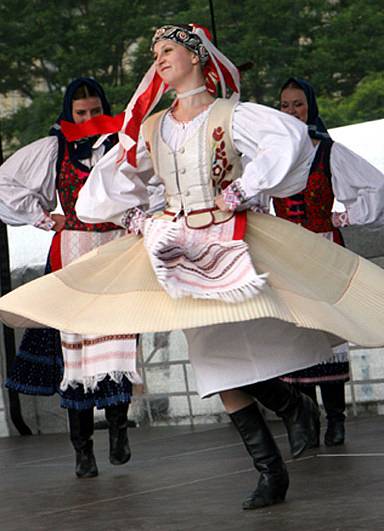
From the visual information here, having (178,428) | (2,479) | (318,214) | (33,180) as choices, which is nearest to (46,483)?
(2,479)

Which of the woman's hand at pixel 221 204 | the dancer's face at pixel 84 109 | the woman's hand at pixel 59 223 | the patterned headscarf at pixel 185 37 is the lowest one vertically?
the woman's hand at pixel 59 223

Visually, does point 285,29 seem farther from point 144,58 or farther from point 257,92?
point 144,58

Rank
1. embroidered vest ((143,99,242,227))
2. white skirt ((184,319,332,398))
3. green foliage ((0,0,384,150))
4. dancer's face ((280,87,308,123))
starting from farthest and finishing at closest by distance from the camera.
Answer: green foliage ((0,0,384,150))
dancer's face ((280,87,308,123))
embroidered vest ((143,99,242,227))
white skirt ((184,319,332,398))

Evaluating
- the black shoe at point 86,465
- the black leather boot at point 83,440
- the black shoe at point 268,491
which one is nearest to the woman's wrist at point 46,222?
the black leather boot at point 83,440

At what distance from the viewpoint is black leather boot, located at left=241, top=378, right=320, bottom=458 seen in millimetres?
3885

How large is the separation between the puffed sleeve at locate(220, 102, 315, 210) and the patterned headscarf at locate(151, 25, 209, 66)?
219mm

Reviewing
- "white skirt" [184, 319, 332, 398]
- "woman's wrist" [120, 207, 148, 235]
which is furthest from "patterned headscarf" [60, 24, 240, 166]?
"white skirt" [184, 319, 332, 398]

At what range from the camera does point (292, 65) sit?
6586 mm

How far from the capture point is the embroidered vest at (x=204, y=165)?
3.95 meters

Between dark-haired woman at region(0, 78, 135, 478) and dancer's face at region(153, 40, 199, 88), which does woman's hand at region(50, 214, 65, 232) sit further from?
dancer's face at region(153, 40, 199, 88)

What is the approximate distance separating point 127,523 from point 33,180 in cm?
198

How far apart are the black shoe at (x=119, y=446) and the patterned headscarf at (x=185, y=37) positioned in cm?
172

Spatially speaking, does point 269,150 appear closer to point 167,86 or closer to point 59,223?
point 167,86

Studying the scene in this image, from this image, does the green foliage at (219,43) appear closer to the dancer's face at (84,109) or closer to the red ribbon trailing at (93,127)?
the dancer's face at (84,109)
